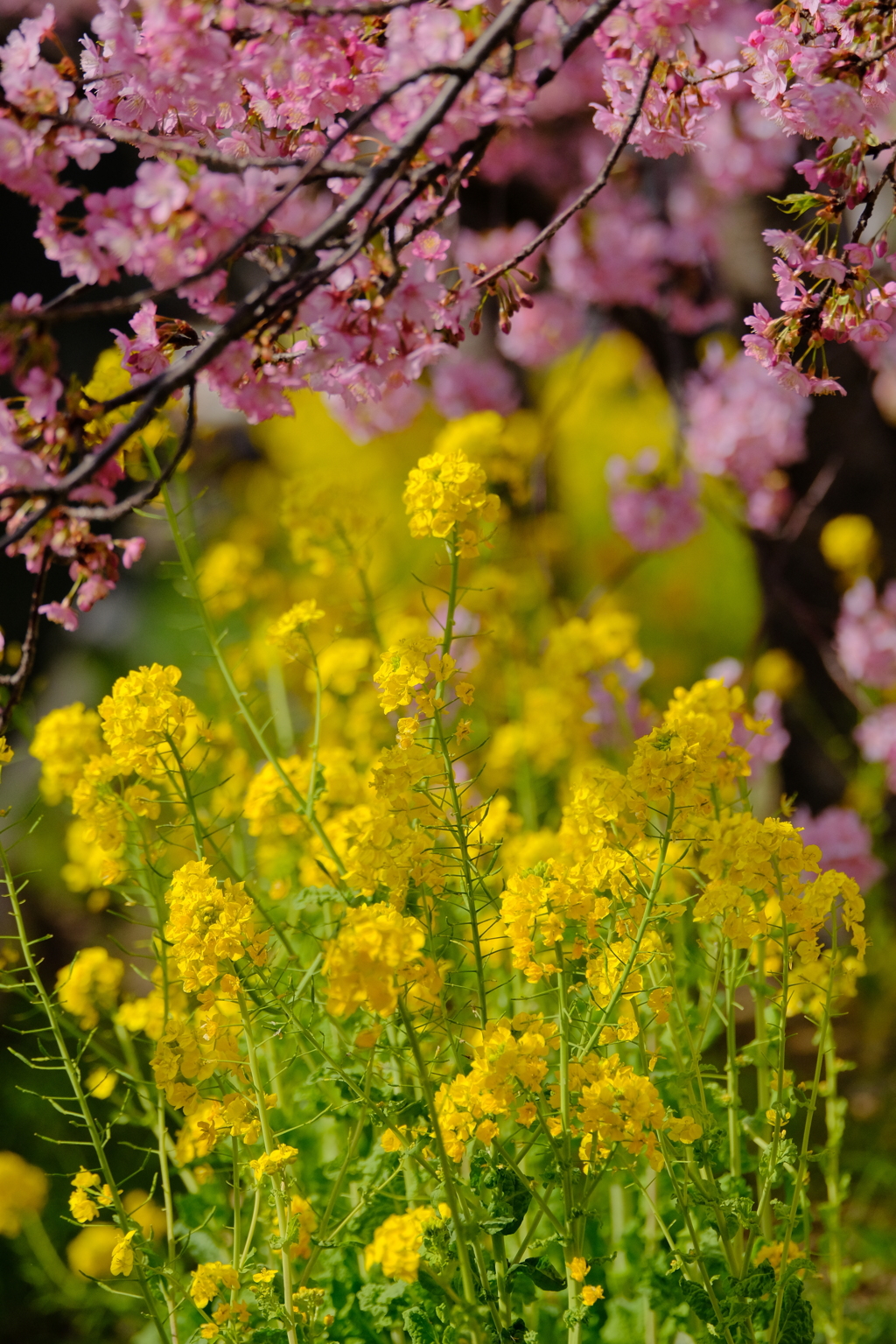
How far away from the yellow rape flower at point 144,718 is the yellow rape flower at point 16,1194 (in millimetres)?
1581

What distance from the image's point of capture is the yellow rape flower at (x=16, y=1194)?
2.56 meters

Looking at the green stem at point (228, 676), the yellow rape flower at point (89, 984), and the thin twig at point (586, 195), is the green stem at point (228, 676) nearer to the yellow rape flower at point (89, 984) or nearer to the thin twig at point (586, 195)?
the yellow rape flower at point (89, 984)

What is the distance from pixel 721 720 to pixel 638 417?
19.8 ft

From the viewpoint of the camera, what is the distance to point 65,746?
6.51ft

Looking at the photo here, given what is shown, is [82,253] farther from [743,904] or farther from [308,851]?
[308,851]

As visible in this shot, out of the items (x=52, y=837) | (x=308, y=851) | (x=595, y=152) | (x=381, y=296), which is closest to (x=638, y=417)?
(x=595, y=152)

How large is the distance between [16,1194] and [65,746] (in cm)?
126

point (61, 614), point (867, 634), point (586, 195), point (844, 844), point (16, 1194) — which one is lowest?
point (16, 1194)

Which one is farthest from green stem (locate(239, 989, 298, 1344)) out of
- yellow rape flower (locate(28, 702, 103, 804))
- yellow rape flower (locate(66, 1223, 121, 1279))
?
yellow rape flower (locate(66, 1223, 121, 1279))

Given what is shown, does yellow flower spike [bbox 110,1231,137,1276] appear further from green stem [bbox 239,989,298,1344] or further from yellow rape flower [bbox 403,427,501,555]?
yellow rape flower [bbox 403,427,501,555]

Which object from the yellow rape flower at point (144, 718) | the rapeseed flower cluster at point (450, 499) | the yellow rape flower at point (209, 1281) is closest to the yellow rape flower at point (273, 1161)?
the yellow rape flower at point (209, 1281)

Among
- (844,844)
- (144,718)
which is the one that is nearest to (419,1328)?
(144,718)

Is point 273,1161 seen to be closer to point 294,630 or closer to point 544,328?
point 294,630

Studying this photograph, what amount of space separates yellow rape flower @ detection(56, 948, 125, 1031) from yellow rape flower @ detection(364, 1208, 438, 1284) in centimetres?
68
